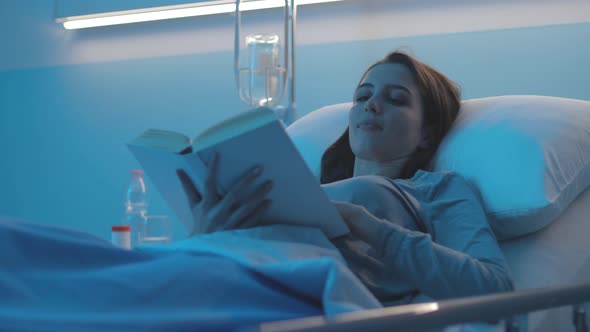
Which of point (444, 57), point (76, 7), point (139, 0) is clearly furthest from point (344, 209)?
point (76, 7)

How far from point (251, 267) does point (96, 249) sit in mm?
217

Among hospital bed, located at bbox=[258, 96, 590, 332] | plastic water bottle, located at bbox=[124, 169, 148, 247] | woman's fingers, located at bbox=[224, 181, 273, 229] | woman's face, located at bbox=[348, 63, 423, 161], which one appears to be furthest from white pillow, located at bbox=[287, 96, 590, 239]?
plastic water bottle, located at bbox=[124, 169, 148, 247]

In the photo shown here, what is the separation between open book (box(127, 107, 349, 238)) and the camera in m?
1.04

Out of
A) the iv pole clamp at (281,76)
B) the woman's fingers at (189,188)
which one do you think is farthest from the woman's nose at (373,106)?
the woman's fingers at (189,188)

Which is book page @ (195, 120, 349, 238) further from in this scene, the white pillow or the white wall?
the white wall

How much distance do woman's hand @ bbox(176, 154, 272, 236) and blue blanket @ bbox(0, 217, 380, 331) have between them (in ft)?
0.47

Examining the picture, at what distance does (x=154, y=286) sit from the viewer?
792 millimetres

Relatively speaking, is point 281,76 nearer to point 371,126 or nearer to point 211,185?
point 371,126

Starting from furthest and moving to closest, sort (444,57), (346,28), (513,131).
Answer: (346,28), (444,57), (513,131)

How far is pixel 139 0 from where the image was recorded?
9.50 ft

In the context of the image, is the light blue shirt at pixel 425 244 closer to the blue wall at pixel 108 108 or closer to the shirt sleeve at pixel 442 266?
the shirt sleeve at pixel 442 266

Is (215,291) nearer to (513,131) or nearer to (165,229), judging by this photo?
(513,131)

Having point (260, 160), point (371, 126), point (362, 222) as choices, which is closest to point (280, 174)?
point (260, 160)

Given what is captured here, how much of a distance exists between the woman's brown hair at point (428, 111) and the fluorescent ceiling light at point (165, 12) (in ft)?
3.05
